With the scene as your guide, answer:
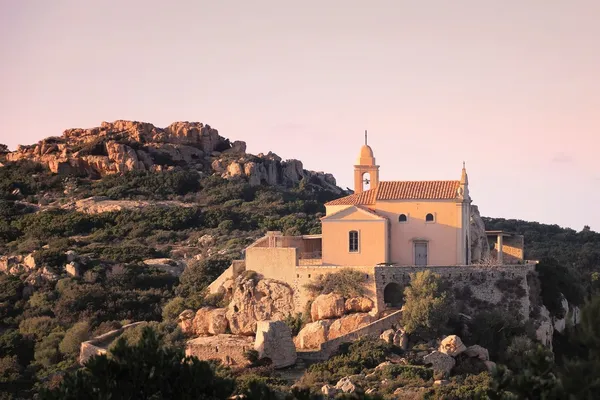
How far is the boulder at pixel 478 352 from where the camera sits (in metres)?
37.1

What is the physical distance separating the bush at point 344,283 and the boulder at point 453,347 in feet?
14.0

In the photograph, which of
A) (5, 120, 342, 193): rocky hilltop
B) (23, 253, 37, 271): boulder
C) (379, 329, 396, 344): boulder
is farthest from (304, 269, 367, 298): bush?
(5, 120, 342, 193): rocky hilltop

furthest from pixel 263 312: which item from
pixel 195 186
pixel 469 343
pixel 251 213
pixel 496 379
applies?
pixel 195 186

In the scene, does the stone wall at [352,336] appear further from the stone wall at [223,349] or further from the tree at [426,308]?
the stone wall at [223,349]

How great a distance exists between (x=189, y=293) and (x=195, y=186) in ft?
91.2

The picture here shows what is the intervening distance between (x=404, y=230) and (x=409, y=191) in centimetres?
159

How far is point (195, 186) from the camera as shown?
73562 millimetres

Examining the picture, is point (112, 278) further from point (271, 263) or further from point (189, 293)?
point (271, 263)

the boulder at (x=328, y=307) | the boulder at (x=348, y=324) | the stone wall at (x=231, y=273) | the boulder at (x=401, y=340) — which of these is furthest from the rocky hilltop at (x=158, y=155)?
the boulder at (x=401, y=340)

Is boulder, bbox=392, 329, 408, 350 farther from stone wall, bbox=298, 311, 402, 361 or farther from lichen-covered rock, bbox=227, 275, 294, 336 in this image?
lichen-covered rock, bbox=227, 275, 294, 336

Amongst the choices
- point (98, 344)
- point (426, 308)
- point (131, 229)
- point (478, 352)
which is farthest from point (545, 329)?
point (131, 229)

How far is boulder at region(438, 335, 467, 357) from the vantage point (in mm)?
37000

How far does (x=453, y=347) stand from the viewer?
3703 centimetres

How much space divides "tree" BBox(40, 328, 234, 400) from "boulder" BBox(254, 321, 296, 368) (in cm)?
1446
